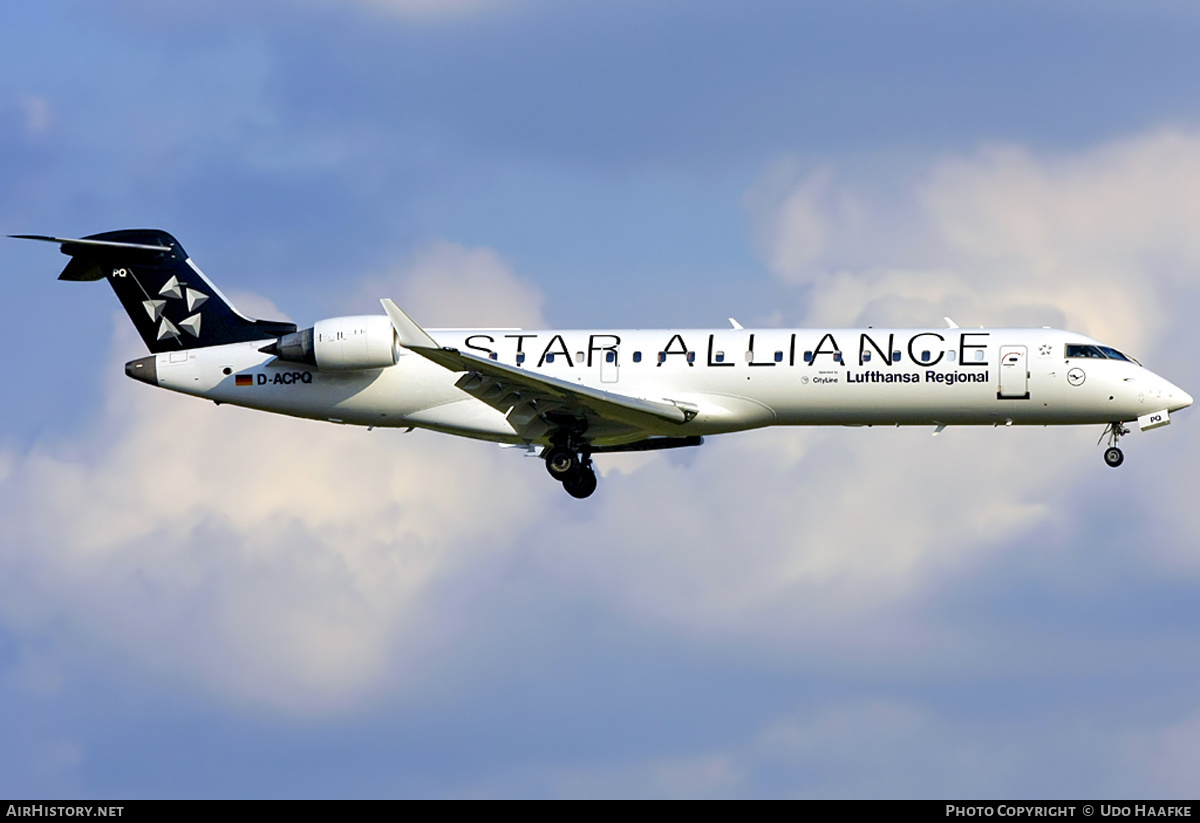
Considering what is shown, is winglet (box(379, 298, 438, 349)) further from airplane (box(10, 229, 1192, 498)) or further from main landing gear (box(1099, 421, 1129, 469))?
main landing gear (box(1099, 421, 1129, 469))

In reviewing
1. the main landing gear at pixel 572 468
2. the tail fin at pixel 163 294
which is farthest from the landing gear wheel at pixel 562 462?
the tail fin at pixel 163 294

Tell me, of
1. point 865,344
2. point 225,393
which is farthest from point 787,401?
point 225,393

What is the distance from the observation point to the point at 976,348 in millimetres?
40562

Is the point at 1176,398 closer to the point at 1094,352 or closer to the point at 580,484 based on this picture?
the point at 1094,352

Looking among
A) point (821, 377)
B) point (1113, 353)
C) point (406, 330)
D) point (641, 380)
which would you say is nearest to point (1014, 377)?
point (1113, 353)

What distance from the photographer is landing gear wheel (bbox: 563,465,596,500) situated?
42469mm

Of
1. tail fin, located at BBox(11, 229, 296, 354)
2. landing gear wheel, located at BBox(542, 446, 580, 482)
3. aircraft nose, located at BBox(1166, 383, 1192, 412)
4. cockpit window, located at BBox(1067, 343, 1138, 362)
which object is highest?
tail fin, located at BBox(11, 229, 296, 354)

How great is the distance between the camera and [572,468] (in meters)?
42.2

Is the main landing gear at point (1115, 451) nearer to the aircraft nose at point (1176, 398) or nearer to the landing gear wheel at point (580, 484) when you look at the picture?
the aircraft nose at point (1176, 398)

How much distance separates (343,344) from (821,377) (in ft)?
36.9

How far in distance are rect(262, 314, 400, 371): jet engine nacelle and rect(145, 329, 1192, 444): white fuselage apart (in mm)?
675

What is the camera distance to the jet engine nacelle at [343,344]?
41875mm

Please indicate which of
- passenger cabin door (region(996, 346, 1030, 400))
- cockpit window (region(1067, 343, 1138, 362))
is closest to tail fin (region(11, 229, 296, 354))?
passenger cabin door (region(996, 346, 1030, 400))
